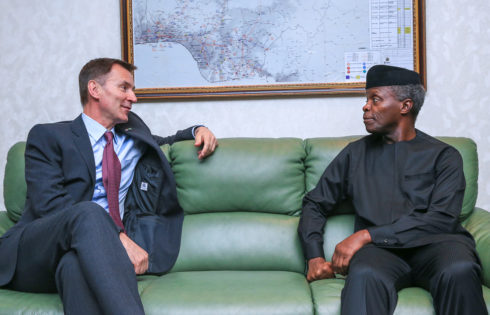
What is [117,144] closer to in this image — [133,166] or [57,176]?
[133,166]

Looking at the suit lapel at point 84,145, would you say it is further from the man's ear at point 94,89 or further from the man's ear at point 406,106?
the man's ear at point 406,106

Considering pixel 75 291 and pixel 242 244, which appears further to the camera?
pixel 242 244

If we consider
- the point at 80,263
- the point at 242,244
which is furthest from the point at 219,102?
the point at 80,263

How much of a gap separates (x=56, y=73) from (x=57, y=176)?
1017 millimetres

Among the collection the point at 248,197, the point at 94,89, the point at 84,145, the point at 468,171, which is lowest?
the point at 248,197

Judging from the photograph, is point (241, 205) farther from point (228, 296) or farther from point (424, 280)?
point (424, 280)

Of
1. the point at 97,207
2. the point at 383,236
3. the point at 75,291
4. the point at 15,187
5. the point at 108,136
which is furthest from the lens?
the point at 15,187

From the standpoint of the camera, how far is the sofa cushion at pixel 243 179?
2.25 metres

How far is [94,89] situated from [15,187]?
0.58 meters

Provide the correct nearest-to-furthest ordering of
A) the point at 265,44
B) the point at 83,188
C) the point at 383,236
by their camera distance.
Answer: the point at 383,236
the point at 83,188
the point at 265,44

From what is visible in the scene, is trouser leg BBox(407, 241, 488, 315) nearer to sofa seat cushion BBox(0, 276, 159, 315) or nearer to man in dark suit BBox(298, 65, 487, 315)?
man in dark suit BBox(298, 65, 487, 315)

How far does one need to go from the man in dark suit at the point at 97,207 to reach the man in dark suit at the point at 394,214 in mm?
625

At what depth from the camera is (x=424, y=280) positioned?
1777 millimetres

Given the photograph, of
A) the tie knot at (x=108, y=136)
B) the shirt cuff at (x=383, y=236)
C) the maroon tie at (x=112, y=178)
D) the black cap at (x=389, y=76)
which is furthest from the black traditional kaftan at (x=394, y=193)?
the tie knot at (x=108, y=136)
